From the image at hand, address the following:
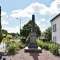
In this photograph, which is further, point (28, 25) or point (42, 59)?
point (28, 25)

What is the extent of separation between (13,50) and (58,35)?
1385cm

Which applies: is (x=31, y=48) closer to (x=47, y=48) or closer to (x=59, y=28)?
(x=47, y=48)

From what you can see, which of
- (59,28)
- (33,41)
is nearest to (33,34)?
(33,41)

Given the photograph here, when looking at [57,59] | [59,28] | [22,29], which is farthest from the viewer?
[22,29]

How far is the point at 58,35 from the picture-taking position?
35.9 meters

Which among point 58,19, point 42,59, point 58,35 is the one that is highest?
point 58,19

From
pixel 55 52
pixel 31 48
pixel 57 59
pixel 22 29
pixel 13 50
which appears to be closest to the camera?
pixel 57 59

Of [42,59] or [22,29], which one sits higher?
[22,29]

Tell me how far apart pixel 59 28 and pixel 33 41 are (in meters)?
8.44

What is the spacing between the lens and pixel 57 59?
1909 cm

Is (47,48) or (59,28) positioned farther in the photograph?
(59,28)

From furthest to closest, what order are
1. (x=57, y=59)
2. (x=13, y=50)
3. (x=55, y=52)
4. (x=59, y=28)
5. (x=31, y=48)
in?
(x=59, y=28) → (x=31, y=48) → (x=13, y=50) → (x=55, y=52) → (x=57, y=59)

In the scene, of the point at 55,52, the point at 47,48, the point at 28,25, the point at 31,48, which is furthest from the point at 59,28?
the point at 28,25

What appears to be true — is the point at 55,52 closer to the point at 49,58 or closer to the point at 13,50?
the point at 49,58
